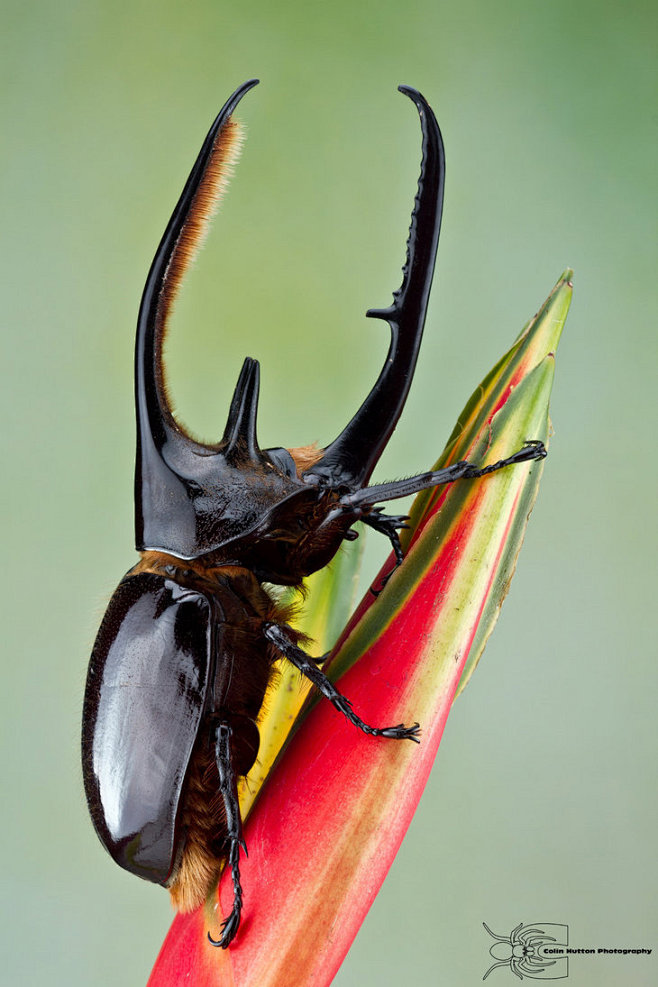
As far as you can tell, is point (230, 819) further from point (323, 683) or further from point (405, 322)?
point (405, 322)

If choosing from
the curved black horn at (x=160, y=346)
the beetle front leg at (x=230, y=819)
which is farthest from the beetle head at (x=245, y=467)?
the beetle front leg at (x=230, y=819)

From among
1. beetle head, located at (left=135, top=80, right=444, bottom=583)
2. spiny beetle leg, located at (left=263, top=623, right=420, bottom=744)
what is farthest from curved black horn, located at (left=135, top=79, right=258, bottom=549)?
spiny beetle leg, located at (left=263, top=623, right=420, bottom=744)

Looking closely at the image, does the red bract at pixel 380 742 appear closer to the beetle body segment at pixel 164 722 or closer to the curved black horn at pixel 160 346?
the beetle body segment at pixel 164 722

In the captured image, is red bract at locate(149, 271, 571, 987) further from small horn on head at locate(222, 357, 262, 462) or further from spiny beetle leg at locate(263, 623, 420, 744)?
small horn on head at locate(222, 357, 262, 462)

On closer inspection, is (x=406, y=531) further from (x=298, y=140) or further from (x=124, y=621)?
(x=298, y=140)

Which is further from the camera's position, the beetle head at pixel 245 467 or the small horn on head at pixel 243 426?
the small horn on head at pixel 243 426

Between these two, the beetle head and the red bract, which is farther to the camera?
the beetle head

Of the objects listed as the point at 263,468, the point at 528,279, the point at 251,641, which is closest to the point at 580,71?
the point at 528,279
